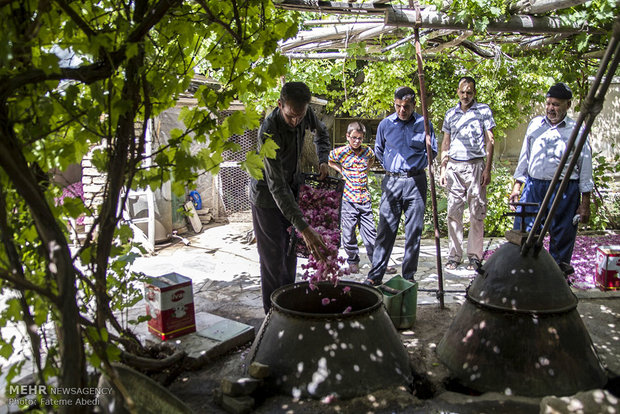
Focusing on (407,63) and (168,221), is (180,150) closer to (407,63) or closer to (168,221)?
(168,221)

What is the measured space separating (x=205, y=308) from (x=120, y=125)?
3.57m

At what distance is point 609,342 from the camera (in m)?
4.11

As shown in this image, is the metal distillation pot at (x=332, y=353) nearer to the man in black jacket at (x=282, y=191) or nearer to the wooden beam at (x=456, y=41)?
the man in black jacket at (x=282, y=191)

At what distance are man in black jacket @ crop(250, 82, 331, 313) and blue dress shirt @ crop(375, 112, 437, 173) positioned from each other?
1.22m

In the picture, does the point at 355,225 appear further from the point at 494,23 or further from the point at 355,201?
the point at 494,23

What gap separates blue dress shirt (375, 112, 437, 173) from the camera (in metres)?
5.48

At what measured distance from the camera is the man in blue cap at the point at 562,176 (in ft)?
17.0

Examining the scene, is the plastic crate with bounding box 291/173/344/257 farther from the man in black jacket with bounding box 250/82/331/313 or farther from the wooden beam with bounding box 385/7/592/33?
the wooden beam with bounding box 385/7/592/33

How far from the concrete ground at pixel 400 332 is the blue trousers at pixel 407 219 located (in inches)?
21.0

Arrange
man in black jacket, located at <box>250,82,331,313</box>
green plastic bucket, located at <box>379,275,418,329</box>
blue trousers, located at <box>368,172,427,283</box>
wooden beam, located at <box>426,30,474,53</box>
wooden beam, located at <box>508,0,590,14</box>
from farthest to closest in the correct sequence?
1. wooden beam, located at <box>426,30,474,53</box>
2. blue trousers, located at <box>368,172,427,283</box>
3. wooden beam, located at <box>508,0,590,14</box>
4. green plastic bucket, located at <box>379,275,418,329</box>
5. man in black jacket, located at <box>250,82,331,313</box>

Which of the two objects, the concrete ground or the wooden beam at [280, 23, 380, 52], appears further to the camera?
the wooden beam at [280, 23, 380, 52]

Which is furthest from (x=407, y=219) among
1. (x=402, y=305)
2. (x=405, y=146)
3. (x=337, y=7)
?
(x=337, y=7)

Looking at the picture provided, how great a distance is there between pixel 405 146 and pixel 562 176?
1.88m

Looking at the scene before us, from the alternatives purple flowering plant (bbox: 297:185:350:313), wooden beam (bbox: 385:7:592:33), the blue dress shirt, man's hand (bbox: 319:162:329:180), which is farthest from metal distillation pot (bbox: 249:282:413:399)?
wooden beam (bbox: 385:7:592:33)
